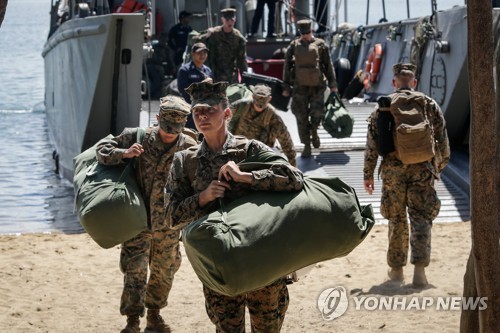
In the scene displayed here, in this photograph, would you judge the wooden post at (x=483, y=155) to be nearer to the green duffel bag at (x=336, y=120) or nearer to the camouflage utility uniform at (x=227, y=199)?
the camouflage utility uniform at (x=227, y=199)

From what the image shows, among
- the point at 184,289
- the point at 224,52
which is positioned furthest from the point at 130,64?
the point at 184,289

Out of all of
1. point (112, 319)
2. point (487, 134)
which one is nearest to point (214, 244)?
point (487, 134)

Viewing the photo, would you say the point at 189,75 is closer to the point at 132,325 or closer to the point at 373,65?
the point at 132,325

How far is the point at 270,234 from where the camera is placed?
16.1 ft

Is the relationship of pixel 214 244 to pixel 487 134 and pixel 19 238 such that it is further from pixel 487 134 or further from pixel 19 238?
pixel 19 238

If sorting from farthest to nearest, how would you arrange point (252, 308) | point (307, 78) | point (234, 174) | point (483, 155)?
point (307, 78) < point (252, 308) < point (234, 174) < point (483, 155)

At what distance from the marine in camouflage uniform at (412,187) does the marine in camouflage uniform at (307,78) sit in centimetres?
523

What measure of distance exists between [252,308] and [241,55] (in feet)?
27.2

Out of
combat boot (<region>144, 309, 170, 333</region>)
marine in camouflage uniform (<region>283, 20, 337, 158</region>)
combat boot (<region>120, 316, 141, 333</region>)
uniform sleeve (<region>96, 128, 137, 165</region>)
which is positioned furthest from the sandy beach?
marine in camouflage uniform (<region>283, 20, 337, 158</region>)

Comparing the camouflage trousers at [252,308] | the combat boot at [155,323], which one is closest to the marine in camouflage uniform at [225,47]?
the combat boot at [155,323]

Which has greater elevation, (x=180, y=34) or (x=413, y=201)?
(x=180, y=34)

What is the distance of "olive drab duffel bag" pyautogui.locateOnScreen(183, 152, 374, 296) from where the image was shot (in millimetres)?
4801

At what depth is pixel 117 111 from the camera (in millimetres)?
14336

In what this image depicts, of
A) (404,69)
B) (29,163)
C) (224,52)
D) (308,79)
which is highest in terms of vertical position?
(404,69)
